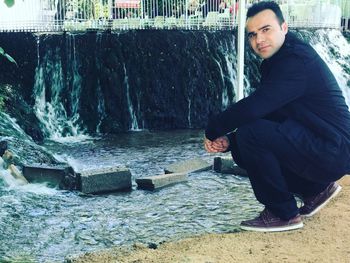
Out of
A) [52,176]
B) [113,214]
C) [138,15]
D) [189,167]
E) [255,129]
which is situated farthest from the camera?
[138,15]

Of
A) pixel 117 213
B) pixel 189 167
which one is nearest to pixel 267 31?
pixel 117 213

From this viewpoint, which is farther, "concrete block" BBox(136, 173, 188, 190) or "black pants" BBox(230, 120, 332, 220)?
"concrete block" BBox(136, 173, 188, 190)

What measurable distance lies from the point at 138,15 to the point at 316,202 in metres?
14.4

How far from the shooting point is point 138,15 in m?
17.5

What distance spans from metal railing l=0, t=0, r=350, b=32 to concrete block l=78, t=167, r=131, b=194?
817 centimetres

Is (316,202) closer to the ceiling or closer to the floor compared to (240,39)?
closer to the floor

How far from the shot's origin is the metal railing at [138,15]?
567 inches

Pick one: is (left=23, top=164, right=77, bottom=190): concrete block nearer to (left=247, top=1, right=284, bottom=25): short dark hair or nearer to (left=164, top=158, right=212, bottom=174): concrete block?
(left=164, top=158, right=212, bottom=174): concrete block

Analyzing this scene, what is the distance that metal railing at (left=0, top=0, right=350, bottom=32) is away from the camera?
14.4m

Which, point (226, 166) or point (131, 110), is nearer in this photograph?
point (226, 166)

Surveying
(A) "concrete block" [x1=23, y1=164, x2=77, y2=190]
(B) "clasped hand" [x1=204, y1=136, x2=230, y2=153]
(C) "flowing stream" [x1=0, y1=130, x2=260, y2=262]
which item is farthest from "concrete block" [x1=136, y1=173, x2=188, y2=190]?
(B) "clasped hand" [x1=204, y1=136, x2=230, y2=153]

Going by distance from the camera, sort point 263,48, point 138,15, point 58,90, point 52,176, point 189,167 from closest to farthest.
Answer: point 263,48 → point 52,176 → point 189,167 → point 58,90 → point 138,15

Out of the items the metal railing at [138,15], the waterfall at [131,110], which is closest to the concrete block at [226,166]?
the waterfall at [131,110]

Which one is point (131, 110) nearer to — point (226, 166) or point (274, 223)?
point (226, 166)
